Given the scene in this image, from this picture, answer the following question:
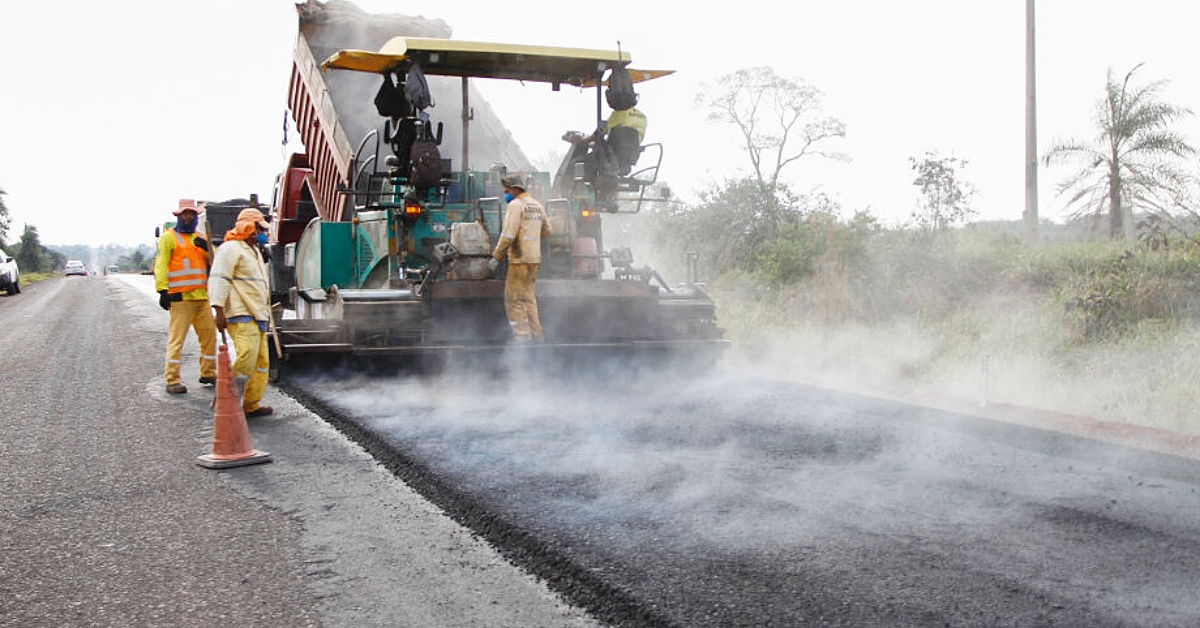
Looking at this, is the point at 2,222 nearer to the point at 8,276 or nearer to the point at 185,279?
the point at 8,276

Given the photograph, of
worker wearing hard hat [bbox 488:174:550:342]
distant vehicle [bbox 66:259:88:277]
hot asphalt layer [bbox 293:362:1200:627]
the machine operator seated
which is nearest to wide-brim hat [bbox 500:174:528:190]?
worker wearing hard hat [bbox 488:174:550:342]

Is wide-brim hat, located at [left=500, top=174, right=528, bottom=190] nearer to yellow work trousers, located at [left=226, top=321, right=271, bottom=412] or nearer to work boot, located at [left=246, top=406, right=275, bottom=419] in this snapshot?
yellow work trousers, located at [left=226, top=321, right=271, bottom=412]

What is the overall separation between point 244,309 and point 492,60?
2.85 metres

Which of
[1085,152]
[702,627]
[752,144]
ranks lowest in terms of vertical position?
[702,627]

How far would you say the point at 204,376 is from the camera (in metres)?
8.15

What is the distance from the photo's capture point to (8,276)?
26.9 metres

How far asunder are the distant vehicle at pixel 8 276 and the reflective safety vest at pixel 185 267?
853 inches

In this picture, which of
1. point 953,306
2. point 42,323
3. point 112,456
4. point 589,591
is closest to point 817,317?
point 953,306

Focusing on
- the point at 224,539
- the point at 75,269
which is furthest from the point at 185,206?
the point at 75,269

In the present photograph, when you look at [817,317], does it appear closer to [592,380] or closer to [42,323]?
[592,380]

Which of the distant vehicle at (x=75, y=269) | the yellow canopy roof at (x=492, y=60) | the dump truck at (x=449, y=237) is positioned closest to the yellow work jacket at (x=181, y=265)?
the dump truck at (x=449, y=237)

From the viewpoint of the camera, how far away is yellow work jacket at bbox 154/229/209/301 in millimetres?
8133

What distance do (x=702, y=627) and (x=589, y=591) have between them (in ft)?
1.47

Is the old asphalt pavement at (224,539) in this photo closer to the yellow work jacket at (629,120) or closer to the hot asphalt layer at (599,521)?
the hot asphalt layer at (599,521)
